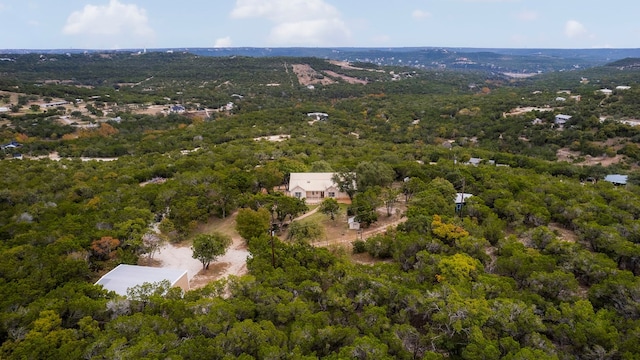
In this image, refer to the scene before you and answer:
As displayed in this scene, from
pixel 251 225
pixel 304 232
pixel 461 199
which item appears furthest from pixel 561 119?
pixel 251 225

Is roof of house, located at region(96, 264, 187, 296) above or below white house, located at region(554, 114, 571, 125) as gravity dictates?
below

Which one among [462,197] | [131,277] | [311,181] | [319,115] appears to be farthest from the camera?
[319,115]

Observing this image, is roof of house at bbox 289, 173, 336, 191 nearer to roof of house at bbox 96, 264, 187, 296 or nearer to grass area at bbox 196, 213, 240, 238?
grass area at bbox 196, 213, 240, 238

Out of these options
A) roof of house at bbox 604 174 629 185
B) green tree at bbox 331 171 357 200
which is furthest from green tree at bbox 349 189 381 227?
roof of house at bbox 604 174 629 185

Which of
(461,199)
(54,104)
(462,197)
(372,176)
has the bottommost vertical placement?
(461,199)

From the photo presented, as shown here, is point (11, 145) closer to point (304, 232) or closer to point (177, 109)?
point (177, 109)

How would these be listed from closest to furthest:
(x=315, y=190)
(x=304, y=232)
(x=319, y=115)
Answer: (x=304, y=232), (x=315, y=190), (x=319, y=115)

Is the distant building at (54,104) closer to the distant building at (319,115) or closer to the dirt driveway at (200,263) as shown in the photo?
the distant building at (319,115)
